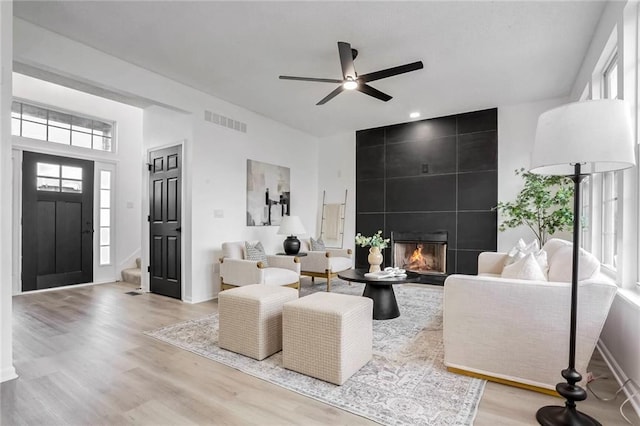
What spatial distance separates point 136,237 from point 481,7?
6.60 m

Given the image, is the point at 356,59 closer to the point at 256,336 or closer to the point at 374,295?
the point at 374,295

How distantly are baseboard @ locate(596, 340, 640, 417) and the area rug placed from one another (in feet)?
2.64

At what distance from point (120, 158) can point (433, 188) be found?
585 centimetres

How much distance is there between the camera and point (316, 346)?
2373mm

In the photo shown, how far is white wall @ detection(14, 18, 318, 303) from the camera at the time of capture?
3395mm

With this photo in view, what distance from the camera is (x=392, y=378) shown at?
2.37 metres

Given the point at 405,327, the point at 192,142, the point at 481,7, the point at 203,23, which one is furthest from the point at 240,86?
the point at 405,327

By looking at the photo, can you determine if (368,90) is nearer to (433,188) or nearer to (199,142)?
(199,142)

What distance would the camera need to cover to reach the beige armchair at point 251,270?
4.22 metres

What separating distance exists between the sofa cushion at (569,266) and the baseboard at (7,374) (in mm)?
3931

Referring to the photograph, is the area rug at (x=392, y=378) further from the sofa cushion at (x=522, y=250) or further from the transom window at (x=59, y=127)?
the transom window at (x=59, y=127)

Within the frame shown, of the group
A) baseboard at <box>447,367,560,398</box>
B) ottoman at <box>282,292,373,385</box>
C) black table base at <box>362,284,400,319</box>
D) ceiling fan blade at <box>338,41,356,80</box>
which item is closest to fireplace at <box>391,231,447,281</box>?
black table base at <box>362,284,400,319</box>

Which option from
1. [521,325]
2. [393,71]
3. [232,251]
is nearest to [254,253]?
[232,251]

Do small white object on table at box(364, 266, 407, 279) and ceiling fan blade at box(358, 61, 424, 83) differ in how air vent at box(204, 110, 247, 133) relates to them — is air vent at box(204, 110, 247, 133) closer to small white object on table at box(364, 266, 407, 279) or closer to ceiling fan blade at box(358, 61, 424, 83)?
ceiling fan blade at box(358, 61, 424, 83)
